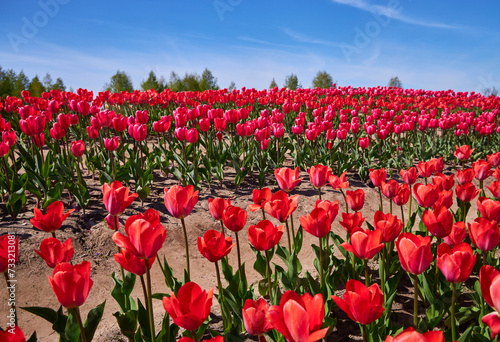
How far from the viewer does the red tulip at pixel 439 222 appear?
2.26 metres

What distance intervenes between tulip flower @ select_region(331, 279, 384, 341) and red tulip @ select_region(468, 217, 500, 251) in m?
0.98

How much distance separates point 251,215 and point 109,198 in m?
3.29

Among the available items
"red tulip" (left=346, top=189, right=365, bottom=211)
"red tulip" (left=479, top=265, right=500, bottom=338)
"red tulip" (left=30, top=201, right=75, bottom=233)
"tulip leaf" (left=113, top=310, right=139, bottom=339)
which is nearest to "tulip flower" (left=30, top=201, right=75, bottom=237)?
"red tulip" (left=30, top=201, right=75, bottom=233)

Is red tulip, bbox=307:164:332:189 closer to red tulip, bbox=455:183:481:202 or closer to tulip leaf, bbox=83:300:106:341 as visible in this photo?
red tulip, bbox=455:183:481:202

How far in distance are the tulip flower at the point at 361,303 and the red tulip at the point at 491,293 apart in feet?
1.32

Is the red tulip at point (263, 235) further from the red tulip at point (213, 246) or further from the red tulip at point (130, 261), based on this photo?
the red tulip at point (130, 261)

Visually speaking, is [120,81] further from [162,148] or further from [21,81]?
[162,148]

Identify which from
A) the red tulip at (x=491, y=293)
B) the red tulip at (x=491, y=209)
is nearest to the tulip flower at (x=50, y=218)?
the red tulip at (x=491, y=293)

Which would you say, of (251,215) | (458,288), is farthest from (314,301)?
(251,215)

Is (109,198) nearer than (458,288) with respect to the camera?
Yes

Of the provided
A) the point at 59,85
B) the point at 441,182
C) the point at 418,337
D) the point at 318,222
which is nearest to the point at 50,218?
the point at 318,222

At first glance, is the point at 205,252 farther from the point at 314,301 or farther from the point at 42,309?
the point at 42,309

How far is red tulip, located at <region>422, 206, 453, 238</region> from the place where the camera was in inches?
88.8

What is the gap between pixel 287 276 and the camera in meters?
2.75
